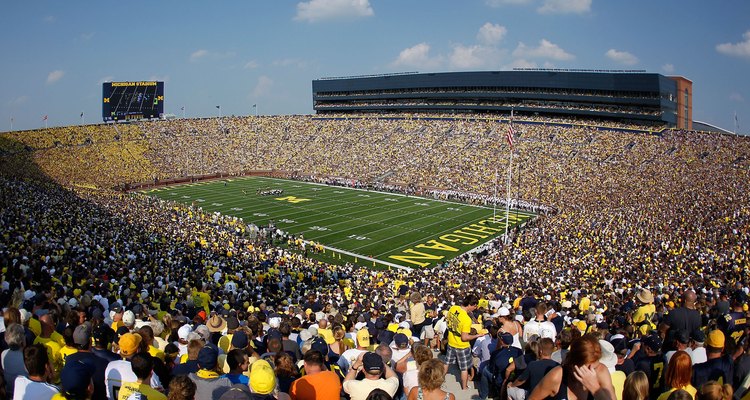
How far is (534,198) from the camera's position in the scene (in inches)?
1732

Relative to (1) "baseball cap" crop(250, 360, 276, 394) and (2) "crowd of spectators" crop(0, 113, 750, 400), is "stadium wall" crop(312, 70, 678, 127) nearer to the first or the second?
(2) "crowd of spectators" crop(0, 113, 750, 400)

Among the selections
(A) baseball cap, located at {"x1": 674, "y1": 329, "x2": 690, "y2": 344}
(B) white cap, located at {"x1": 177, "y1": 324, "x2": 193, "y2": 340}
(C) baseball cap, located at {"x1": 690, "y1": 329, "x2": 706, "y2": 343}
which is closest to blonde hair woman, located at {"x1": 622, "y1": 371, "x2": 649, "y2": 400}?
(A) baseball cap, located at {"x1": 674, "y1": 329, "x2": 690, "y2": 344}

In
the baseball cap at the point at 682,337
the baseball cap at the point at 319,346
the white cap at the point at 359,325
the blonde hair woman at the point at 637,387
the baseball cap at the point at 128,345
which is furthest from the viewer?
the white cap at the point at 359,325

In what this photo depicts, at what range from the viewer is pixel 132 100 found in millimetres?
74875

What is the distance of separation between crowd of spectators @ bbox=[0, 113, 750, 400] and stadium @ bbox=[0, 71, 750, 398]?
0.45 ft

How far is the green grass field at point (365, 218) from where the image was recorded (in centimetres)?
3025

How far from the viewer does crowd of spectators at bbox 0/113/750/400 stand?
4.53 m

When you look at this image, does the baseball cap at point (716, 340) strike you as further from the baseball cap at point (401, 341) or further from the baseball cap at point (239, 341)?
the baseball cap at point (239, 341)

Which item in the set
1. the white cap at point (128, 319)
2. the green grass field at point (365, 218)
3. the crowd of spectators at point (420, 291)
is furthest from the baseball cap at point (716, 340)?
the green grass field at point (365, 218)

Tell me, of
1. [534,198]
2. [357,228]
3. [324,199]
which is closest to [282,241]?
[357,228]

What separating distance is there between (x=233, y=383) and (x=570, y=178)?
46.1 metres

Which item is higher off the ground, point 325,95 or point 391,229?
point 325,95

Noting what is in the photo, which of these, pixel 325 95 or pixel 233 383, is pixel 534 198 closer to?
pixel 233 383

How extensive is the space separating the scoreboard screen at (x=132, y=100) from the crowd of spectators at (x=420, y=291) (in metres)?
14.4
